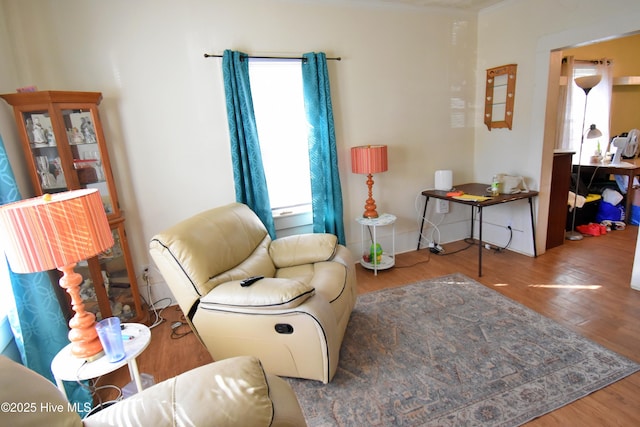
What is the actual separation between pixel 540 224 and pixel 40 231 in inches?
151

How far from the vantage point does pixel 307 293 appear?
64.9 inches

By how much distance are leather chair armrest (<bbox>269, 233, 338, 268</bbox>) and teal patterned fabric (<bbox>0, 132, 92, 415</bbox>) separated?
1.27 m

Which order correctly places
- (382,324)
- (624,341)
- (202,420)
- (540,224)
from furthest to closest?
(540,224)
(382,324)
(624,341)
(202,420)

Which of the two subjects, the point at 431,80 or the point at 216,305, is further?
the point at 431,80

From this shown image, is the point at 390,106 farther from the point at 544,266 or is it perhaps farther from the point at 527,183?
the point at 544,266

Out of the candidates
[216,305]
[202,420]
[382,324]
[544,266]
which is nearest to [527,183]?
[544,266]

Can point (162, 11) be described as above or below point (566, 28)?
above

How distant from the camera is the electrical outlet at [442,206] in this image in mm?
3650

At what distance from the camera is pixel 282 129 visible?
→ 2.95 meters

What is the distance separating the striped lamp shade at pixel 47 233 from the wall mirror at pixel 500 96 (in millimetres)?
3587

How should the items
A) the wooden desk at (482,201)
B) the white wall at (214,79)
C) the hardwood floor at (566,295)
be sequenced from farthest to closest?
the wooden desk at (482,201), the white wall at (214,79), the hardwood floor at (566,295)

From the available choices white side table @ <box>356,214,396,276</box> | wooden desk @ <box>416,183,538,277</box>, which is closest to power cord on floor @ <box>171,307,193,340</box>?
white side table @ <box>356,214,396,276</box>

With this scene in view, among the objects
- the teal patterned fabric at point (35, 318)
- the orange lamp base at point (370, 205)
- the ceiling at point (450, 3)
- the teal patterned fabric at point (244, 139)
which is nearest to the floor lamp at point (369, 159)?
the orange lamp base at point (370, 205)

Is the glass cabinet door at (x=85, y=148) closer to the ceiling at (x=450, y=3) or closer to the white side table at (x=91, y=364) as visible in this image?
the white side table at (x=91, y=364)
